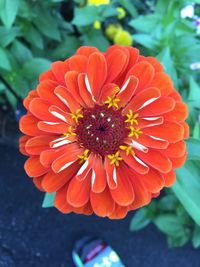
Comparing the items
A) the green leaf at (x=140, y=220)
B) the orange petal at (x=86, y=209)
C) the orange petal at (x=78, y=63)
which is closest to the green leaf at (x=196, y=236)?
the green leaf at (x=140, y=220)

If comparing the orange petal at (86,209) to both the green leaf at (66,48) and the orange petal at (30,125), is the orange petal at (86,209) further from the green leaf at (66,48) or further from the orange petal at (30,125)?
the green leaf at (66,48)

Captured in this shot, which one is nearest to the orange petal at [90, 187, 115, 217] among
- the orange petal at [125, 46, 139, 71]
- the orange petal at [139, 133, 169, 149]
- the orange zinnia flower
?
the orange zinnia flower

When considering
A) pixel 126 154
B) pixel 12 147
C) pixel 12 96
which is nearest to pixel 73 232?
pixel 12 147

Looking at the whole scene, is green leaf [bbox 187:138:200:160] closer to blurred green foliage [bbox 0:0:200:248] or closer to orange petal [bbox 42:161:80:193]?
blurred green foliage [bbox 0:0:200:248]

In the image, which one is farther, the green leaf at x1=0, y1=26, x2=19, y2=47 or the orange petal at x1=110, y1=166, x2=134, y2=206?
the green leaf at x1=0, y1=26, x2=19, y2=47

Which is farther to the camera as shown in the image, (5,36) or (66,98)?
(5,36)

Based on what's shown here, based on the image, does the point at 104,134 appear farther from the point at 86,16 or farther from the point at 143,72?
the point at 86,16

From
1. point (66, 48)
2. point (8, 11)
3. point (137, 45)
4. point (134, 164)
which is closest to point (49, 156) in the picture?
point (134, 164)
